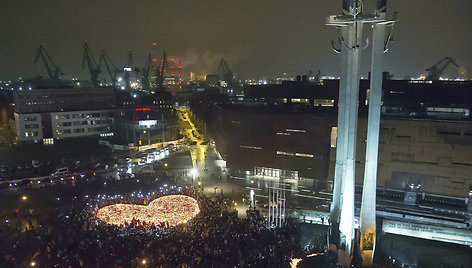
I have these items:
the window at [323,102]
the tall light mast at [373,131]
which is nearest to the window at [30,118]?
the window at [323,102]

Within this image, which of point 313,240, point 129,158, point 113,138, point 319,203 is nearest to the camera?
point 313,240

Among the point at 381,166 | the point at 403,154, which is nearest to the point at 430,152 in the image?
the point at 403,154

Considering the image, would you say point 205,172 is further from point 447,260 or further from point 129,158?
point 447,260

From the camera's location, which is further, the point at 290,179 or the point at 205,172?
the point at 205,172

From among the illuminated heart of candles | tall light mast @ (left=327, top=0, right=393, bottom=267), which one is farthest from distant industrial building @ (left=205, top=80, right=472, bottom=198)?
the illuminated heart of candles

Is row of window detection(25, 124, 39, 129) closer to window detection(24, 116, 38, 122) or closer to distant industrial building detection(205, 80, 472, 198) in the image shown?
window detection(24, 116, 38, 122)

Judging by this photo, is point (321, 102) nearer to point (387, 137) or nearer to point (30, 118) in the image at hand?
point (387, 137)

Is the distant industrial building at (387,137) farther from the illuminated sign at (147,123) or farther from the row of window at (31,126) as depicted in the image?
the row of window at (31,126)
